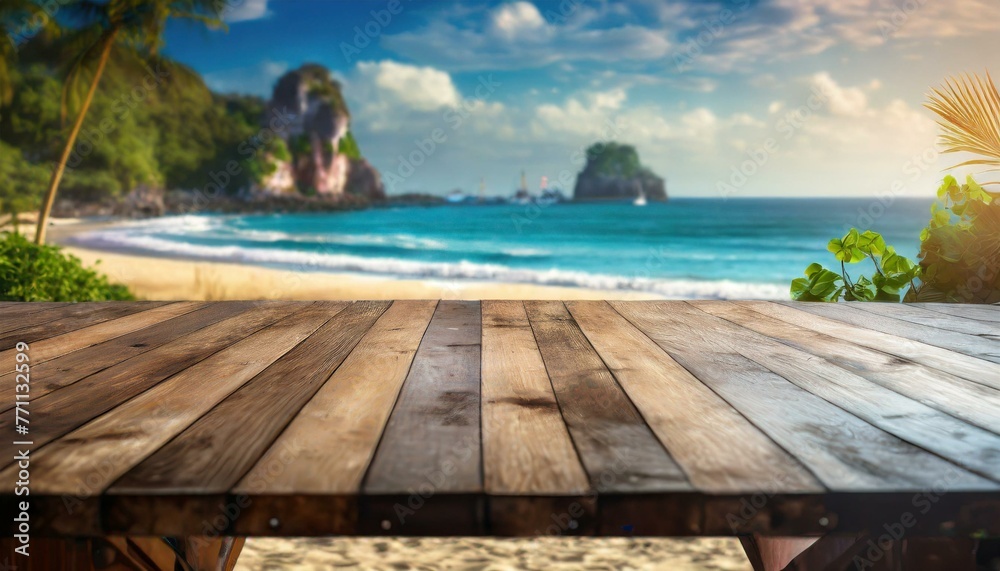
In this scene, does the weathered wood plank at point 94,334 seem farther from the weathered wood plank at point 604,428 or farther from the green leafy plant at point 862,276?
the green leafy plant at point 862,276

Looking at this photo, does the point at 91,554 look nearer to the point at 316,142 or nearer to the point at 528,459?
the point at 528,459

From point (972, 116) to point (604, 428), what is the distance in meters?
3.26

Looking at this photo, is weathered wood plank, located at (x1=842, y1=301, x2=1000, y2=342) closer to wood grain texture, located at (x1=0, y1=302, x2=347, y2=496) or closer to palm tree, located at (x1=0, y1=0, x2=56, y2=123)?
wood grain texture, located at (x1=0, y1=302, x2=347, y2=496)

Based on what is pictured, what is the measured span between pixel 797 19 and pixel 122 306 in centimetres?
2950

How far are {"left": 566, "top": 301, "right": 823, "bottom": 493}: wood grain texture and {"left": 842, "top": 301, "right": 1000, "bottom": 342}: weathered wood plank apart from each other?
93 centimetres

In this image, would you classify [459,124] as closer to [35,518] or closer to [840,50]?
[840,50]

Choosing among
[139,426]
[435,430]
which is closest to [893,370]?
[435,430]

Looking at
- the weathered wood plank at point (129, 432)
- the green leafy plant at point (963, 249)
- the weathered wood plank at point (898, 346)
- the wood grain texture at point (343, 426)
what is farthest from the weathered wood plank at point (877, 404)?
the green leafy plant at point (963, 249)

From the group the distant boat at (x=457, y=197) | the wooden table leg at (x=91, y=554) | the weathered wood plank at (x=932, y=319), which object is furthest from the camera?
the distant boat at (x=457, y=197)

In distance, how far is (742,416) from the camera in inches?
40.3

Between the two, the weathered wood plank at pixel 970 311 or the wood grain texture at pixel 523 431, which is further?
the weathered wood plank at pixel 970 311

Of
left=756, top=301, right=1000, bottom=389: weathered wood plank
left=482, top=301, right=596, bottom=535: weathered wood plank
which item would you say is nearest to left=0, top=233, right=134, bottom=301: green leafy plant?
left=482, top=301, right=596, bottom=535: weathered wood plank

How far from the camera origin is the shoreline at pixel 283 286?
10.6 m

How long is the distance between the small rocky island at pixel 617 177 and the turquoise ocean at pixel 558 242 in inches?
195
